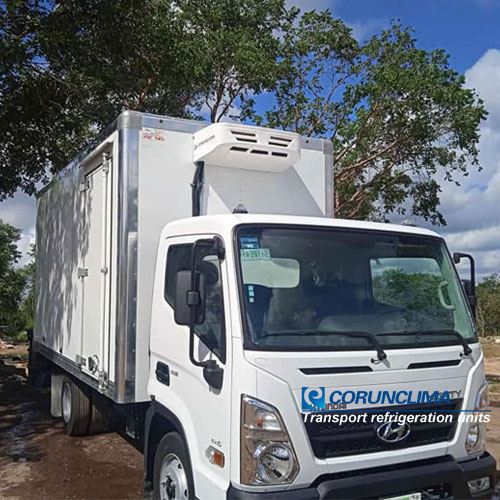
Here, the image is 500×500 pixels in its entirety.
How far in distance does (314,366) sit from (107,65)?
7.54m

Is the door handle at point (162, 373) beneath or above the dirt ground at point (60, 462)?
above

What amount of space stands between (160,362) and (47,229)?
4231mm

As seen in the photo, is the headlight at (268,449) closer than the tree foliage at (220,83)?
Yes

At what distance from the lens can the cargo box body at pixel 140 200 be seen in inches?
177

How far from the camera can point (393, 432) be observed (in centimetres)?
347

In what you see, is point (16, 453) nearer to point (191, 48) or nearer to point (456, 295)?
point (456, 295)

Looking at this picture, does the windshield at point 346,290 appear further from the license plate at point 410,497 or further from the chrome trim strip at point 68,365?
the chrome trim strip at point 68,365

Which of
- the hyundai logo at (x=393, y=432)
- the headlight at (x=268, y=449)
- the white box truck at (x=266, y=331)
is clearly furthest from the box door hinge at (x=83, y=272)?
the hyundai logo at (x=393, y=432)

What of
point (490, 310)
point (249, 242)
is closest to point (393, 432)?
point (249, 242)

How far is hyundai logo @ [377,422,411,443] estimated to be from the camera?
11.2 feet

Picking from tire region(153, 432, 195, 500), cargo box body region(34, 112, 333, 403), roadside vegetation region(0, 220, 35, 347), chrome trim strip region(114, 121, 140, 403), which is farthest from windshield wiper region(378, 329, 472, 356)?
roadside vegetation region(0, 220, 35, 347)

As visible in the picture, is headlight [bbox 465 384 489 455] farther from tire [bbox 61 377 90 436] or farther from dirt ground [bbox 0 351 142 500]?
tire [bbox 61 377 90 436]

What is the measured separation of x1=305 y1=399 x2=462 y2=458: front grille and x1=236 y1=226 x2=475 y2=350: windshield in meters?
0.40

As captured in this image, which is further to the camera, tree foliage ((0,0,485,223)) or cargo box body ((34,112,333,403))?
tree foliage ((0,0,485,223))
